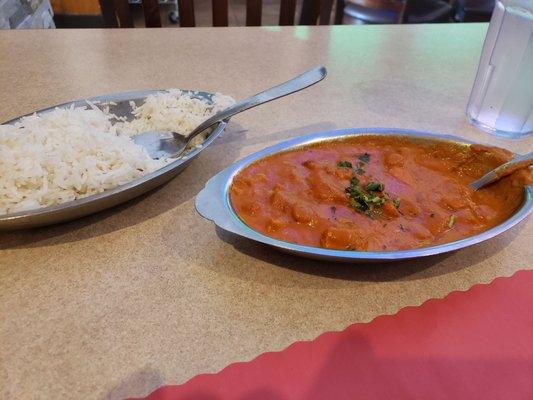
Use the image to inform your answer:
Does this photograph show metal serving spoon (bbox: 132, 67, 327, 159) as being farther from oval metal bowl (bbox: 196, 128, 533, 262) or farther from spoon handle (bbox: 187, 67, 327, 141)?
oval metal bowl (bbox: 196, 128, 533, 262)

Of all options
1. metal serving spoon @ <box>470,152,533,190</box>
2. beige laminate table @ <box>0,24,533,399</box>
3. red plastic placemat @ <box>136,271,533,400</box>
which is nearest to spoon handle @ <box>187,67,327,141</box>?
beige laminate table @ <box>0,24,533,399</box>

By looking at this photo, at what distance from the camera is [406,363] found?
68 centimetres

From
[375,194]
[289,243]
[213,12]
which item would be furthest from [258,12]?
[289,243]

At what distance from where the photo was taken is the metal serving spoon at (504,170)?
0.88m

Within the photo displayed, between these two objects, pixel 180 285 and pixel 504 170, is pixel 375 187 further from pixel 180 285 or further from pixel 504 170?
pixel 180 285

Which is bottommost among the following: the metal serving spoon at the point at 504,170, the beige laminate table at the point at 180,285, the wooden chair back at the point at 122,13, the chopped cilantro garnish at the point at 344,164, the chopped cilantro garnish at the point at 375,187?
the beige laminate table at the point at 180,285

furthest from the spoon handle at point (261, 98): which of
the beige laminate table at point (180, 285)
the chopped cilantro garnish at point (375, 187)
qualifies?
the chopped cilantro garnish at point (375, 187)

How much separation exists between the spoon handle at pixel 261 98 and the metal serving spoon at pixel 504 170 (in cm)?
46

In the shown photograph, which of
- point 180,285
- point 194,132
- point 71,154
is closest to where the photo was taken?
point 180,285

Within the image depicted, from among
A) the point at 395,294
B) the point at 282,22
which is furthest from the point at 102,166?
the point at 282,22

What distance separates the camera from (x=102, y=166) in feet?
2.93

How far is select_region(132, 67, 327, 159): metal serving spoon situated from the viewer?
1053 millimetres

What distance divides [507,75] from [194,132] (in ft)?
2.85

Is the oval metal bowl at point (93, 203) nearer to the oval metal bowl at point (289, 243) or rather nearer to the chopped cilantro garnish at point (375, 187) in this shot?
the oval metal bowl at point (289, 243)
